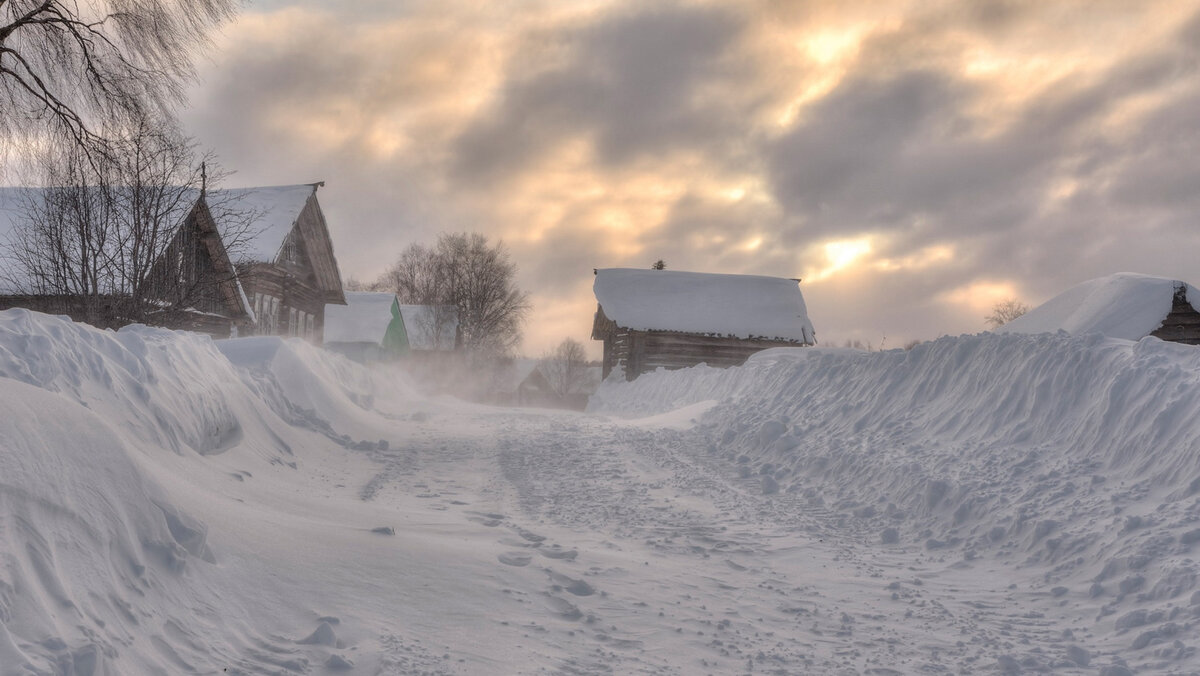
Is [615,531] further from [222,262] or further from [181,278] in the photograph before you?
[222,262]

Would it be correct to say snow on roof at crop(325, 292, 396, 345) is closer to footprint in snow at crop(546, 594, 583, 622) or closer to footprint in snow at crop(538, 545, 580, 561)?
footprint in snow at crop(538, 545, 580, 561)

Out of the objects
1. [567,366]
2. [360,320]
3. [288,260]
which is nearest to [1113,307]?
[288,260]

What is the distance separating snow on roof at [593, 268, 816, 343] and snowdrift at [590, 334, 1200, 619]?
19129 mm

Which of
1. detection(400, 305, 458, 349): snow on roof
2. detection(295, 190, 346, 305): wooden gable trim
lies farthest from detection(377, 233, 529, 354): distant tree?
detection(295, 190, 346, 305): wooden gable trim

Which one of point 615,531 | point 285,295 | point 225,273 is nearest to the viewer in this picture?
point 615,531

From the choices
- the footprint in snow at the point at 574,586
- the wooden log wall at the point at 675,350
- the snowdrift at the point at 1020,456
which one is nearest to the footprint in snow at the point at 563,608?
the footprint in snow at the point at 574,586

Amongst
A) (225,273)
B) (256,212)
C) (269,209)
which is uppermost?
(269,209)

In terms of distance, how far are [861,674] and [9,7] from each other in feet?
48.6

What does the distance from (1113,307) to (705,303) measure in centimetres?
1539

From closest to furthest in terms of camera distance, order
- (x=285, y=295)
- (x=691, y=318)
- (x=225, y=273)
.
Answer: (x=225, y=273), (x=285, y=295), (x=691, y=318)

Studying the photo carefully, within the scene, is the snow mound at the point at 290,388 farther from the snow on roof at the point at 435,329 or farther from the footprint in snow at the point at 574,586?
the snow on roof at the point at 435,329

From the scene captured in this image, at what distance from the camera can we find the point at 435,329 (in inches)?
2005

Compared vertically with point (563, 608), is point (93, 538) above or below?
above

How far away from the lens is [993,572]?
4848 mm
